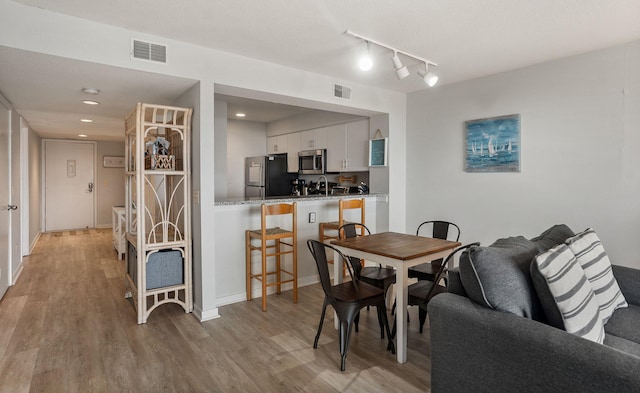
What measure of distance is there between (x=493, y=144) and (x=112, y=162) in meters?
8.73

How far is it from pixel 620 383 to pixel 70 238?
348 inches

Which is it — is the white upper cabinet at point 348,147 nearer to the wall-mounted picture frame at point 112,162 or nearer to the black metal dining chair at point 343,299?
the black metal dining chair at point 343,299

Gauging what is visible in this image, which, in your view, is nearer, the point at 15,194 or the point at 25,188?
the point at 15,194

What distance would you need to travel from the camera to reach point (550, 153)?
3.62 m

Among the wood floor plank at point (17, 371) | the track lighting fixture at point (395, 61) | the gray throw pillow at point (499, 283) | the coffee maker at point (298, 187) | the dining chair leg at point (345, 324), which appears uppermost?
the track lighting fixture at point (395, 61)

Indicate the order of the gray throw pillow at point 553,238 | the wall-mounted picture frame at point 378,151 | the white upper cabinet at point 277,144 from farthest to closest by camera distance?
1. the white upper cabinet at point 277,144
2. the wall-mounted picture frame at point 378,151
3. the gray throw pillow at point 553,238

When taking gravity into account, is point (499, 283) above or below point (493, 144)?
below

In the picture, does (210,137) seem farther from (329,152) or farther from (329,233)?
(329,152)

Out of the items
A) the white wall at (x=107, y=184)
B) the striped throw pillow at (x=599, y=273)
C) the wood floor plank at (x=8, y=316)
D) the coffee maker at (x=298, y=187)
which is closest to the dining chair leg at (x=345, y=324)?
the striped throw pillow at (x=599, y=273)

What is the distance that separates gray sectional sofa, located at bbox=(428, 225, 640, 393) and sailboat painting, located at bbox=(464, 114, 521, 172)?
220 centimetres

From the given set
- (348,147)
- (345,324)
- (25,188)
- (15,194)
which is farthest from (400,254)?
(25,188)

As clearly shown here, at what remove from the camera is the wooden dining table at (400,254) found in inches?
96.8

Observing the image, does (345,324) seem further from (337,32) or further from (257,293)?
(337,32)

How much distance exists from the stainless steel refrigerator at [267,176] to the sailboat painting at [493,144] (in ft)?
11.0
